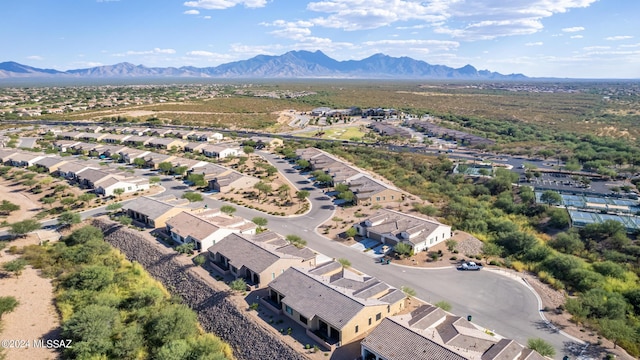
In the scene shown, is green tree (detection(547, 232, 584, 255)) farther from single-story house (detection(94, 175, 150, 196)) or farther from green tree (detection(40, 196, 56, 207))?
green tree (detection(40, 196, 56, 207))

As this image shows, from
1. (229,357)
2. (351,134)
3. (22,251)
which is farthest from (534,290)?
(351,134)

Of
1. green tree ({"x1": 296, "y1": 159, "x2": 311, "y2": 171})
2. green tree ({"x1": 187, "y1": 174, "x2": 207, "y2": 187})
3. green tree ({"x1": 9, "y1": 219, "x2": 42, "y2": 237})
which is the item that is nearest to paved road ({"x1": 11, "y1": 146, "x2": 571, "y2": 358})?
green tree ({"x1": 187, "y1": 174, "x2": 207, "y2": 187})

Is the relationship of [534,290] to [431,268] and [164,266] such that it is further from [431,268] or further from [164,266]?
[164,266]

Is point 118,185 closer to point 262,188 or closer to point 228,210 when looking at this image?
point 228,210

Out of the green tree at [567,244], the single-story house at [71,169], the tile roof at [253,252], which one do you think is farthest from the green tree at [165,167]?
the green tree at [567,244]

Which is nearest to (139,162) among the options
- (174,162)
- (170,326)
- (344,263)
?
(174,162)

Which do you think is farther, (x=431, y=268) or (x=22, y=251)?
(x=22, y=251)

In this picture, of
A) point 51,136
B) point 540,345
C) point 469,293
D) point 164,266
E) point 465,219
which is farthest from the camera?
point 51,136
